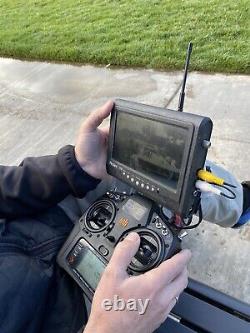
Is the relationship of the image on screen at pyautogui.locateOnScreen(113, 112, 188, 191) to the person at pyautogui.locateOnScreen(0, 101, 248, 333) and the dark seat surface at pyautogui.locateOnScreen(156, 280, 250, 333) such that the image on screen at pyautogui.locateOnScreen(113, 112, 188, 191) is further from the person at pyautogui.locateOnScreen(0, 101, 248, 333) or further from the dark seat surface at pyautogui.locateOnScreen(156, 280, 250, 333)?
the dark seat surface at pyautogui.locateOnScreen(156, 280, 250, 333)

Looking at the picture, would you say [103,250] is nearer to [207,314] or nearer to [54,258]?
[54,258]

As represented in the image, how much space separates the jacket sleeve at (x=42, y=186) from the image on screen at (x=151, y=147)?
0.15m

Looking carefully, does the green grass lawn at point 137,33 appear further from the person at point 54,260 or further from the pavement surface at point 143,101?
the person at point 54,260

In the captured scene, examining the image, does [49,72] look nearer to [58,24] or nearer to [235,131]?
[58,24]

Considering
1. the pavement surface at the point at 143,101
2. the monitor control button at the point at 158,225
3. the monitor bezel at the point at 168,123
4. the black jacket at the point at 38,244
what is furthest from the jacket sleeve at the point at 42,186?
the pavement surface at the point at 143,101

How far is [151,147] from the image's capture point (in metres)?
1.04

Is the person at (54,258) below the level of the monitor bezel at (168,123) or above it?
below

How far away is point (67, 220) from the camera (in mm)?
1294

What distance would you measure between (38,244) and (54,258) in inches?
A: 2.4

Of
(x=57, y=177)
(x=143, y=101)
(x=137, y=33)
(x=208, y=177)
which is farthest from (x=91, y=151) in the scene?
(x=137, y=33)

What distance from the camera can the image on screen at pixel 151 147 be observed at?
0.98 m

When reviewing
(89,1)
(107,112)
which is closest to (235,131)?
(107,112)

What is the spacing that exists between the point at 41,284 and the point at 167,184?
1.38 ft

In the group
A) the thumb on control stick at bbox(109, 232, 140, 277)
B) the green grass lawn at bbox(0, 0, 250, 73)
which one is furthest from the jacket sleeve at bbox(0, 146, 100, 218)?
the green grass lawn at bbox(0, 0, 250, 73)
